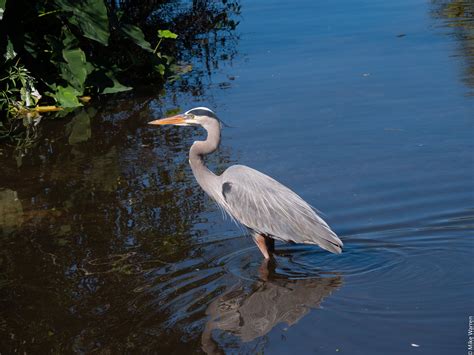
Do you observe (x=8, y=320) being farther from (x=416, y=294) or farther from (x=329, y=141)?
(x=329, y=141)

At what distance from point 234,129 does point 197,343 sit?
3947 millimetres

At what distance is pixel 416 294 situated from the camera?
196 inches

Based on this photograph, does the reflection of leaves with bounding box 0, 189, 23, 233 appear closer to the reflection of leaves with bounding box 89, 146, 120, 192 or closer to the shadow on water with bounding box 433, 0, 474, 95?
the reflection of leaves with bounding box 89, 146, 120, 192

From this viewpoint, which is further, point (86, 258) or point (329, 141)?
point (329, 141)

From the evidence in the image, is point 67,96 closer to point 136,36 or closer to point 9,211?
point 136,36

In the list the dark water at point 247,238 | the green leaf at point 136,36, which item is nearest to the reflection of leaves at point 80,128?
the dark water at point 247,238

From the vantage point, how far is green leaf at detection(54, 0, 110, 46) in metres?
9.28

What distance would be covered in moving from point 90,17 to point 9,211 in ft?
10.9

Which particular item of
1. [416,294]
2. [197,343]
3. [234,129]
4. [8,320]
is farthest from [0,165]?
[416,294]

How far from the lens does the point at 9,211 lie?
268 inches

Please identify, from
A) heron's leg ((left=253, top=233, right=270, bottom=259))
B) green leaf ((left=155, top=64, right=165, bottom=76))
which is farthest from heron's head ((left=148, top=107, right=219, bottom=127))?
green leaf ((left=155, top=64, right=165, bottom=76))

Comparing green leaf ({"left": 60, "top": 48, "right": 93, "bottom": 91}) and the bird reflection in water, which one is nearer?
the bird reflection in water

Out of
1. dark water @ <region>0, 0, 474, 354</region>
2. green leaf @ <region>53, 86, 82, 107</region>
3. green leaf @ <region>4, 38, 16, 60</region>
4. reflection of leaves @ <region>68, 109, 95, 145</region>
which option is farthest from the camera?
green leaf @ <region>53, 86, 82, 107</region>

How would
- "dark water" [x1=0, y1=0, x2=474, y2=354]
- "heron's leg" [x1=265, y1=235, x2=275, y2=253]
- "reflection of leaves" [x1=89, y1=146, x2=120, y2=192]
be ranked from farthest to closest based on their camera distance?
"reflection of leaves" [x1=89, y1=146, x2=120, y2=192], "heron's leg" [x1=265, y1=235, x2=275, y2=253], "dark water" [x1=0, y1=0, x2=474, y2=354]
